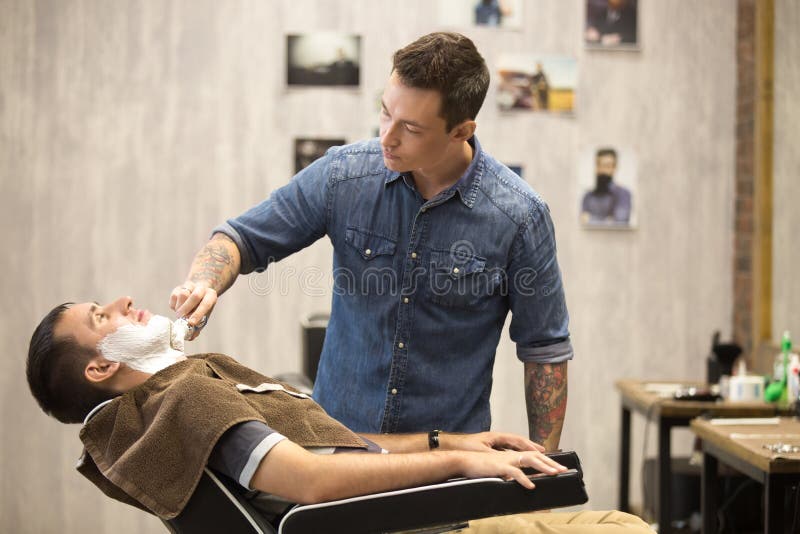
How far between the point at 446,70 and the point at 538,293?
508mm

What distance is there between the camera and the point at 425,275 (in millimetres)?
2033

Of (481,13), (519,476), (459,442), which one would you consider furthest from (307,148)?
(519,476)

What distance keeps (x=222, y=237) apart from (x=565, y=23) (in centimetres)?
237

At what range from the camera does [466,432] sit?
2080 mm

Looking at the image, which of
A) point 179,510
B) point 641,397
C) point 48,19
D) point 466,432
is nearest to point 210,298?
point 179,510

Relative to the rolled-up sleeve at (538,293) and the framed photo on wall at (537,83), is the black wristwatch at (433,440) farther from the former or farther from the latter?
the framed photo on wall at (537,83)

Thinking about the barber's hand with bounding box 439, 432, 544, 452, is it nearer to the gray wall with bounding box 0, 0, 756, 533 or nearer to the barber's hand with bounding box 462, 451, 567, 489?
the barber's hand with bounding box 462, 451, 567, 489

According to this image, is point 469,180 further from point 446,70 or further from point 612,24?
point 612,24

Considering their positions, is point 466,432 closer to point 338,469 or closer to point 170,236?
point 338,469

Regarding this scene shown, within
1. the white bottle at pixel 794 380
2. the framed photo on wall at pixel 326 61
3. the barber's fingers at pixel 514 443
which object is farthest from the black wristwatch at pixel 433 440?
the framed photo on wall at pixel 326 61

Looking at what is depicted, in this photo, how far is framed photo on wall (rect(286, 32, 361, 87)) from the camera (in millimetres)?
3898

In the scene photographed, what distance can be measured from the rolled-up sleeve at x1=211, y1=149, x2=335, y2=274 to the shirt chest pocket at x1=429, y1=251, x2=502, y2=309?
Result: 28 cm

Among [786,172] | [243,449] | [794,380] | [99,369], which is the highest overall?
[786,172]

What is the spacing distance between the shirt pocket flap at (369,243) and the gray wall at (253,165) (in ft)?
6.08
